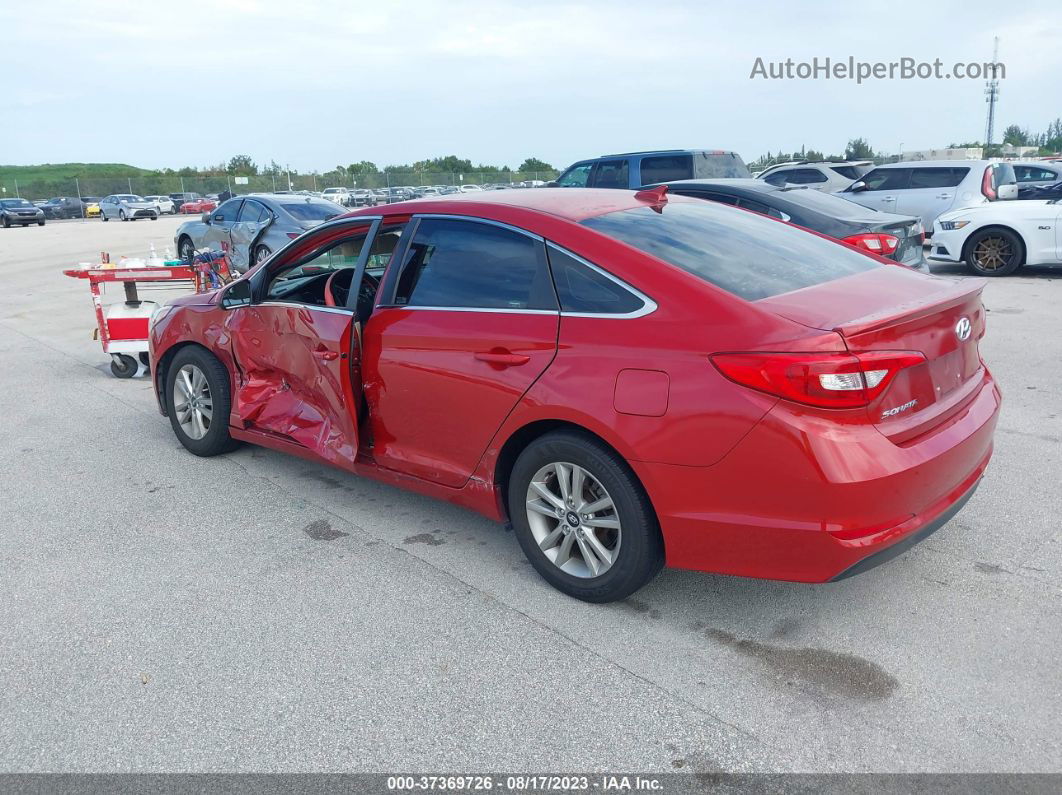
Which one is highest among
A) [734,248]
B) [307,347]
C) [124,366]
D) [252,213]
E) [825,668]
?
[252,213]

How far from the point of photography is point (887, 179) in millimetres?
15648

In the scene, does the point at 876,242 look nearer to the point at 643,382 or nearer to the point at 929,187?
the point at 643,382

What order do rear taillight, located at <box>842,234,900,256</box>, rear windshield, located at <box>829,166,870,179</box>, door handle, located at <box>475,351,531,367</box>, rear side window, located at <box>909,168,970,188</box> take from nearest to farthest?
door handle, located at <box>475,351,531,367</box>, rear taillight, located at <box>842,234,900,256</box>, rear side window, located at <box>909,168,970,188</box>, rear windshield, located at <box>829,166,870,179</box>

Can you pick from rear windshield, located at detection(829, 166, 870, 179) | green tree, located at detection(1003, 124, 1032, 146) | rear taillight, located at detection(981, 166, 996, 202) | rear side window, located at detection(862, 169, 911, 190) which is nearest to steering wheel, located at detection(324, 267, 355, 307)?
rear side window, located at detection(862, 169, 911, 190)

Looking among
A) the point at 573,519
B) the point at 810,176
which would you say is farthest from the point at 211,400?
the point at 810,176

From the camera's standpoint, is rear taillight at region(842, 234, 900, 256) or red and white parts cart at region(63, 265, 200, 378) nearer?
red and white parts cart at region(63, 265, 200, 378)

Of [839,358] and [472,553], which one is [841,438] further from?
[472,553]

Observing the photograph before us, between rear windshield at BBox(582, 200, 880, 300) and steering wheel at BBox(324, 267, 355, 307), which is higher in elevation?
rear windshield at BBox(582, 200, 880, 300)

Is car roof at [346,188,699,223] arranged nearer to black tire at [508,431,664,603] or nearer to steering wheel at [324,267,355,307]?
steering wheel at [324,267,355,307]

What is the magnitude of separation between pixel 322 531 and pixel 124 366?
4634 mm

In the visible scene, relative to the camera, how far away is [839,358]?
2908 mm

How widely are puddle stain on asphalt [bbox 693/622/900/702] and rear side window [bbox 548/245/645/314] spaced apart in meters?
1.31

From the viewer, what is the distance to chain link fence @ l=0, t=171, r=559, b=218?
54.4m

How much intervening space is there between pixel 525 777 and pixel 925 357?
1.99 m
